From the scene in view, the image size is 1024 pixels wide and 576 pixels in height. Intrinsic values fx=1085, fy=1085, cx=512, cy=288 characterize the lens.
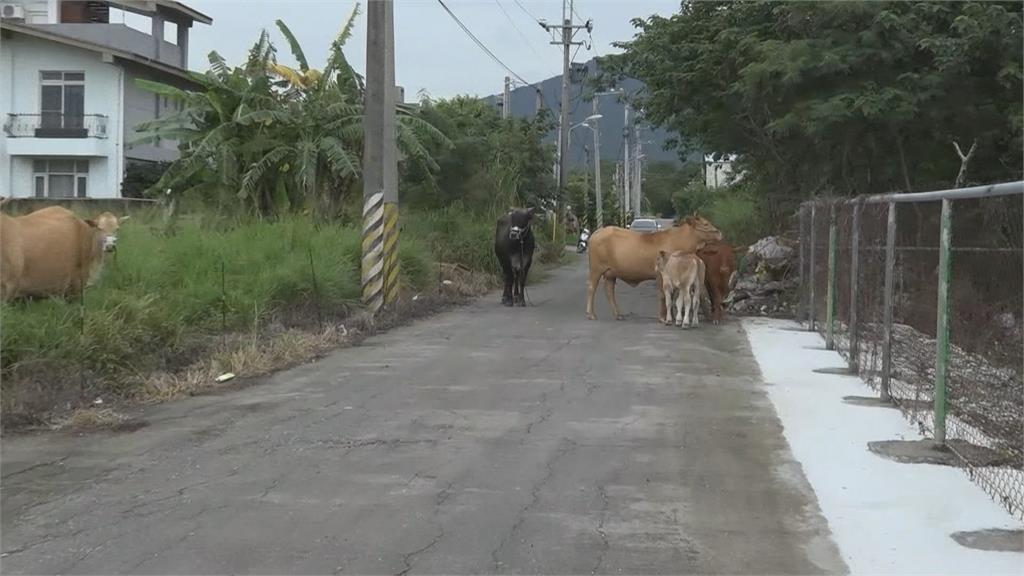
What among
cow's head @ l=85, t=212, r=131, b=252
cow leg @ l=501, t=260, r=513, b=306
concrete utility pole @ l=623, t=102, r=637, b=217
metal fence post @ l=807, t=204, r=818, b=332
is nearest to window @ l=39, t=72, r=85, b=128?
cow leg @ l=501, t=260, r=513, b=306

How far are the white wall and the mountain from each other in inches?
568

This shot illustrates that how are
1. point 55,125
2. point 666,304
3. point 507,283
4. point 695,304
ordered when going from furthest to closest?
point 55,125 < point 507,283 < point 666,304 < point 695,304

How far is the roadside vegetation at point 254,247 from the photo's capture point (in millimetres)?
9492

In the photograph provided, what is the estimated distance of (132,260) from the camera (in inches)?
484

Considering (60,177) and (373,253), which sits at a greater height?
(60,177)

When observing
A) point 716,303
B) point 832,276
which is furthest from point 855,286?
point 716,303

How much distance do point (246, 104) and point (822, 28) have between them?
9994mm

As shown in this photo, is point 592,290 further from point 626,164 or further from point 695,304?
point 626,164

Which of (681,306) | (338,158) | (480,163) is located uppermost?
(480,163)

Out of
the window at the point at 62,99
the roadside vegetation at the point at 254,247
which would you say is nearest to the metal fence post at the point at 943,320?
the roadside vegetation at the point at 254,247

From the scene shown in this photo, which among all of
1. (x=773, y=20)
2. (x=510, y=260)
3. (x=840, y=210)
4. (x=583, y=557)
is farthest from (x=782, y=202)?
(x=583, y=557)

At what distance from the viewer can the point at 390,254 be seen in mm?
16375

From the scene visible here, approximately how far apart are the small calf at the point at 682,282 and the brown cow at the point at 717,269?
417 millimetres

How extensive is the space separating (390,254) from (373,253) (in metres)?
0.57
